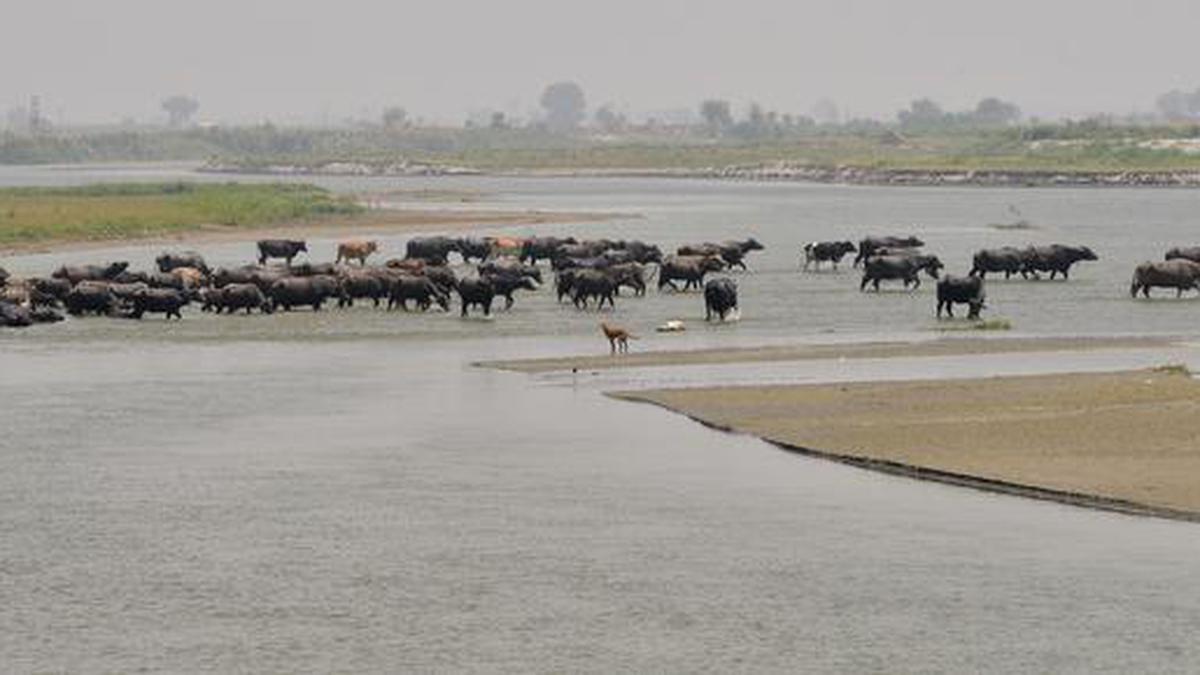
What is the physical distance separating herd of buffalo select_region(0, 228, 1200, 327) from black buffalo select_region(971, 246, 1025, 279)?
3cm

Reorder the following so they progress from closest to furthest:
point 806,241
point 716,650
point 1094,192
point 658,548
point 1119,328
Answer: point 716,650 → point 658,548 → point 1119,328 → point 806,241 → point 1094,192

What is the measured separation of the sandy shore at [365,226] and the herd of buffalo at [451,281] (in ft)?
57.9

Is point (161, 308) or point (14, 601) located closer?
point (14, 601)

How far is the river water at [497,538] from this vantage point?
20578 millimetres

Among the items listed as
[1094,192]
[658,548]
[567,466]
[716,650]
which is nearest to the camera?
[716,650]

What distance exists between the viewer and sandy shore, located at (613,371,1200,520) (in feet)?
88.4

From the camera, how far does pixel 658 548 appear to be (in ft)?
79.6

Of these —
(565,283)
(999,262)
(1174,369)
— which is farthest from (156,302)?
(1174,369)

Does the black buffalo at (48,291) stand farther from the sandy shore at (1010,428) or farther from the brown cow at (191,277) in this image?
the sandy shore at (1010,428)

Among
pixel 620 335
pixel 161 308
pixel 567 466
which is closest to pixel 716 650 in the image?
pixel 567 466

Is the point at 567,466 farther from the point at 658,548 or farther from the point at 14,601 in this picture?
the point at 14,601

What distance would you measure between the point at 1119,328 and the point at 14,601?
90.8 feet

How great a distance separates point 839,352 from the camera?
4166 cm

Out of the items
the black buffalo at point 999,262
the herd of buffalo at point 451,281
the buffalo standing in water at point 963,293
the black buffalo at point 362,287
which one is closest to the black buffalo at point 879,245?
the herd of buffalo at point 451,281
